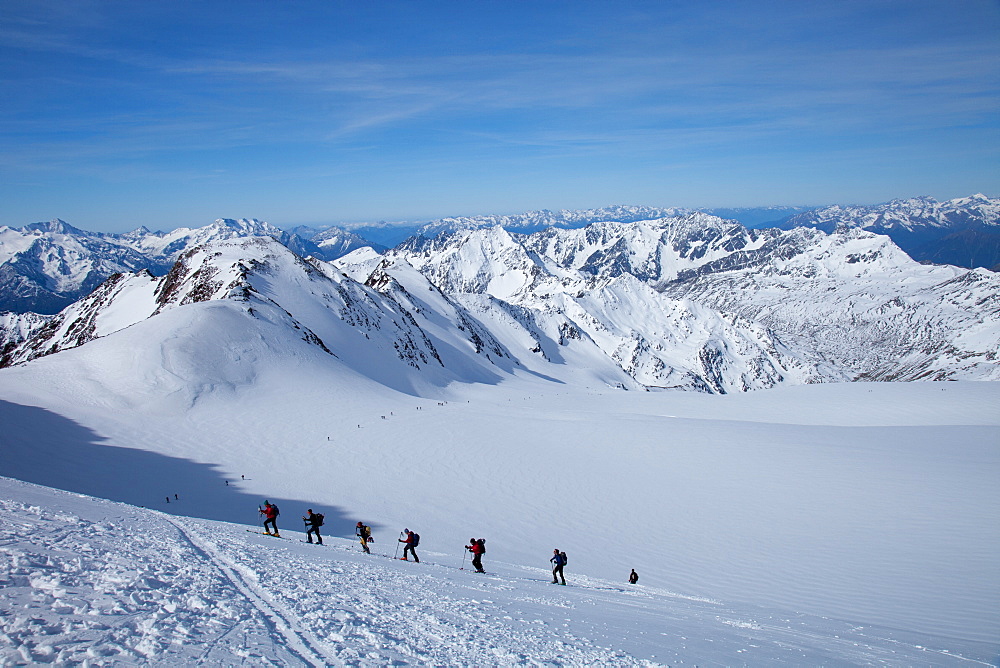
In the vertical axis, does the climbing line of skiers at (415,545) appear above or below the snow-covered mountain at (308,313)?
below

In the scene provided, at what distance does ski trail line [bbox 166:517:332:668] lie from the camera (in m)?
7.08

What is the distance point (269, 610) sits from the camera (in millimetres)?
8391

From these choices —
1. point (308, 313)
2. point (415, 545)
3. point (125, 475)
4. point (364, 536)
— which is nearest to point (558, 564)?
point (415, 545)

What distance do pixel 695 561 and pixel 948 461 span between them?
1949 centimetres

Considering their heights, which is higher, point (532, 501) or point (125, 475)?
point (532, 501)

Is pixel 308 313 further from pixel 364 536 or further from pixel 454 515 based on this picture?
pixel 364 536

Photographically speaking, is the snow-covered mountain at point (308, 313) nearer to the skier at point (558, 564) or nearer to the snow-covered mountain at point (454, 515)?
the snow-covered mountain at point (454, 515)

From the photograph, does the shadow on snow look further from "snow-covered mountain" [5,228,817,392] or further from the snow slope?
"snow-covered mountain" [5,228,817,392]

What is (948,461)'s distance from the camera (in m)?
27.0

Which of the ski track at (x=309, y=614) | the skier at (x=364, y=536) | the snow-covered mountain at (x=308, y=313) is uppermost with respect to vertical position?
the snow-covered mountain at (x=308, y=313)

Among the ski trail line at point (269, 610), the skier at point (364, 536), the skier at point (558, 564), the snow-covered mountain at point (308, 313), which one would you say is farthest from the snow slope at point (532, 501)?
the snow-covered mountain at point (308, 313)

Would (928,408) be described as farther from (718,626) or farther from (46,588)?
(46,588)

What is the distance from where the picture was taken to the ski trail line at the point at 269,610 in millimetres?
7082

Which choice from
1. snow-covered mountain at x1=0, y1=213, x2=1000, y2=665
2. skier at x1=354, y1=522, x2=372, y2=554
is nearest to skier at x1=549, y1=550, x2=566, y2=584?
snow-covered mountain at x1=0, y1=213, x2=1000, y2=665
